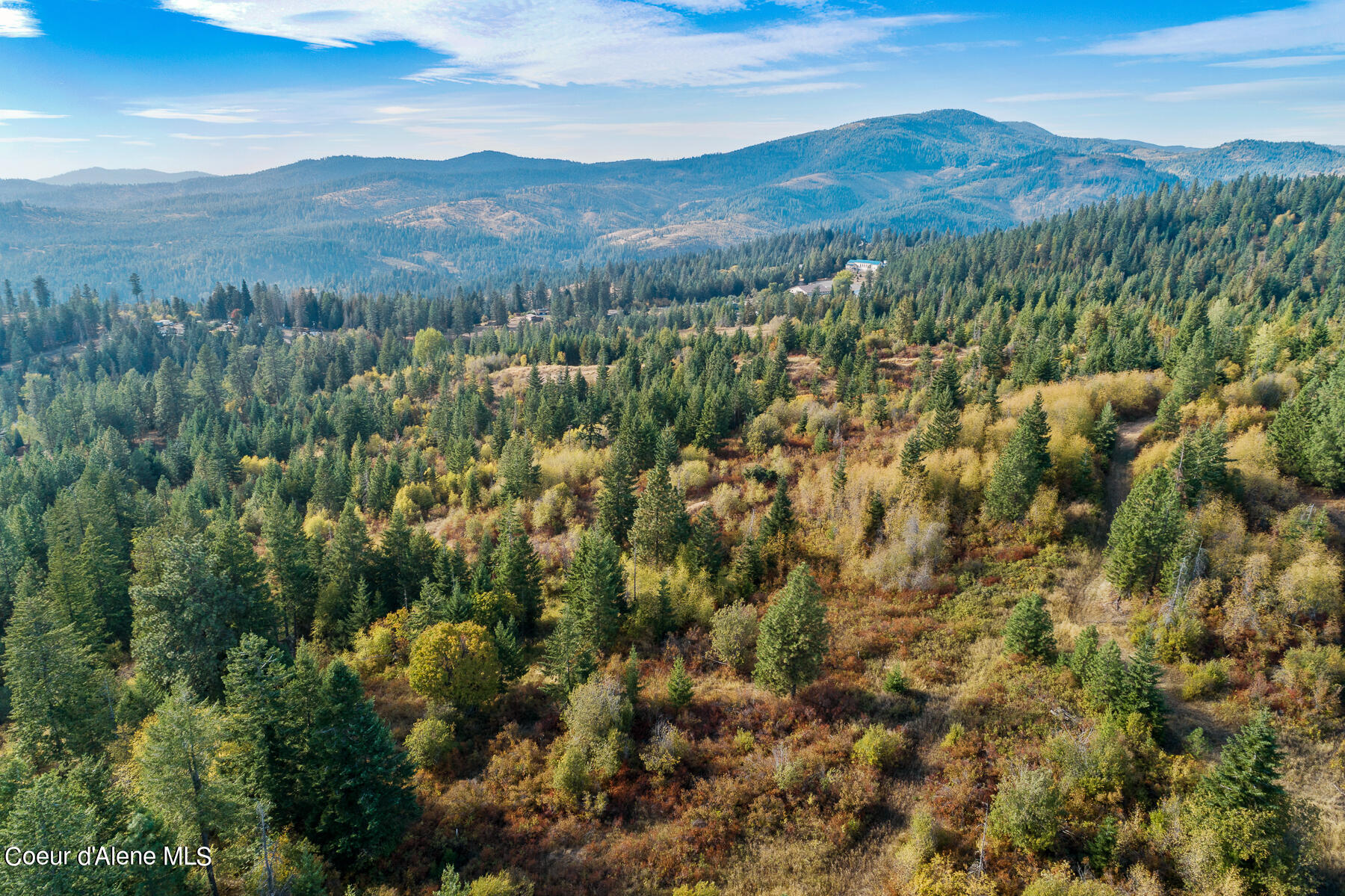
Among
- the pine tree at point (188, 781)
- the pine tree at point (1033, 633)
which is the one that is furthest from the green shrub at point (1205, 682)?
the pine tree at point (188, 781)

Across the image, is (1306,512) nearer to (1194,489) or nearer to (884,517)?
(1194,489)

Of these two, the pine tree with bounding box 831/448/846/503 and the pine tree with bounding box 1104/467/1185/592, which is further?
the pine tree with bounding box 831/448/846/503

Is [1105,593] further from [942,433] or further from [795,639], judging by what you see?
[795,639]

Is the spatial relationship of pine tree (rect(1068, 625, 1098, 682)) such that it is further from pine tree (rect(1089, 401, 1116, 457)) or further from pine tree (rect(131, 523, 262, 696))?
pine tree (rect(131, 523, 262, 696))

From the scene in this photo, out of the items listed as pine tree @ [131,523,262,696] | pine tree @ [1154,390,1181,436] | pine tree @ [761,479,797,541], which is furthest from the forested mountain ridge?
pine tree @ [1154,390,1181,436]

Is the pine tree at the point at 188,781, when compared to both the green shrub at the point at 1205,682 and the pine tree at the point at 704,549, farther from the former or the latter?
the green shrub at the point at 1205,682

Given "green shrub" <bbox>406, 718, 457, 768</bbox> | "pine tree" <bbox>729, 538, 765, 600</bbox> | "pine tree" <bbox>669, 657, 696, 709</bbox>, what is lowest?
"green shrub" <bbox>406, 718, 457, 768</bbox>

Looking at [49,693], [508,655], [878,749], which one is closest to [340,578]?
[49,693]
